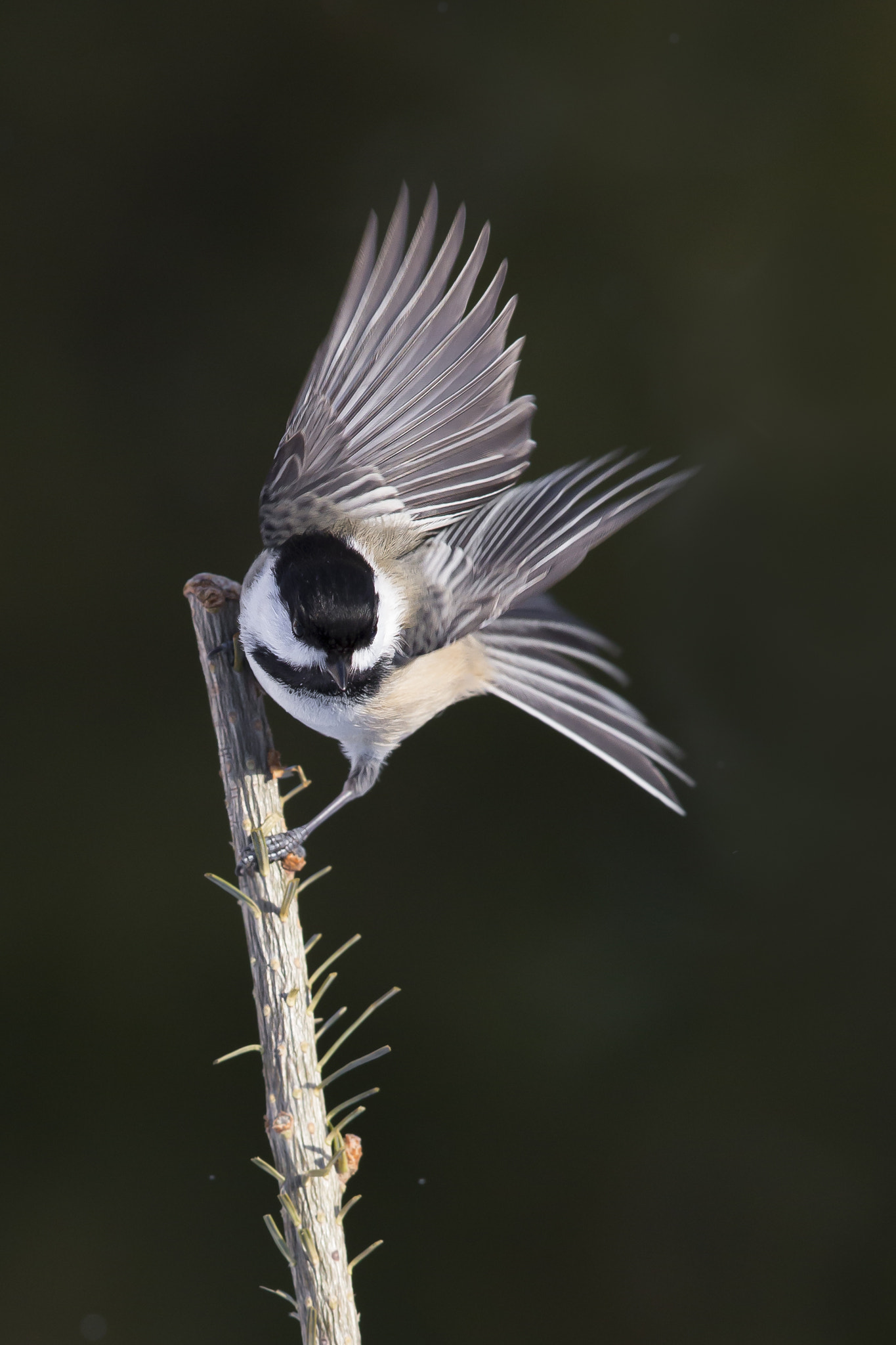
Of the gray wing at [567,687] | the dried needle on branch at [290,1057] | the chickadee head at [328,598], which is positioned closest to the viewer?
the dried needle on branch at [290,1057]

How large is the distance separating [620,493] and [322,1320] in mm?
454

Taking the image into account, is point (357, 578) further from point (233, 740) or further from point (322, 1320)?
point (322, 1320)

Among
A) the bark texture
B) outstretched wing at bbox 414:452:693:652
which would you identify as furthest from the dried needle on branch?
outstretched wing at bbox 414:452:693:652

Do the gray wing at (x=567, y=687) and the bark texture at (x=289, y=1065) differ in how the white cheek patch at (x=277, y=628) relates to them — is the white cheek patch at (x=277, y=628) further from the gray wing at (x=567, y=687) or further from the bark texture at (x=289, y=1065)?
the gray wing at (x=567, y=687)

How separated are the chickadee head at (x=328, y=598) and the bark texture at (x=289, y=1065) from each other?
0.06 m

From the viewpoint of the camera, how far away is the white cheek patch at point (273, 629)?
533 millimetres

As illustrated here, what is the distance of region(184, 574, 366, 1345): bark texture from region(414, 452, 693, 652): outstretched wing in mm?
144

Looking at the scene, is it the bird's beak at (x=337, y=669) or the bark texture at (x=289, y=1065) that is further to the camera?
the bird's beak at (x=337, y=669)

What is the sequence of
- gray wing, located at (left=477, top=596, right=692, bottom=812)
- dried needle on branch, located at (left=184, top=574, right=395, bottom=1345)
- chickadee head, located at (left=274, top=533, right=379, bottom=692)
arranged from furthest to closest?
1. gray wing, located at (left=477, top=596, right=692, bottom=812)
2. chickadee head, located at (left=274, top=533, right=379, bottom=692)
3. dried needle on branch, located at (left=184, top=574, right=395, bottom=1345)

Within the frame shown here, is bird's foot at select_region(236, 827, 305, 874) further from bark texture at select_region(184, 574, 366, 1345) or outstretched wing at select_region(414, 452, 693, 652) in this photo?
outstretched wing at select_region(414, 452, 693, 652)

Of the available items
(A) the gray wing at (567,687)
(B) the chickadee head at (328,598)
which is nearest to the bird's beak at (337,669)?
(B) the chickadee head at (328,598)

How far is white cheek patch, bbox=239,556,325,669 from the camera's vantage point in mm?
533

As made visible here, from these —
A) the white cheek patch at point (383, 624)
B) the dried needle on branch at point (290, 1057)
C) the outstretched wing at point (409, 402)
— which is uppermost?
the outstretched wing at point (409, 402)

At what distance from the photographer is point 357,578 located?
544mm
